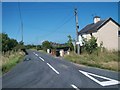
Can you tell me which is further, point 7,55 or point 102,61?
point 7,55

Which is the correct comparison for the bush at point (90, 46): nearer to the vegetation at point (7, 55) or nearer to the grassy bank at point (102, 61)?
the grassy bank at point (102, 61)

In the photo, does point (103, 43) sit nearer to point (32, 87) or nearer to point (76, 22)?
point (76, 22)

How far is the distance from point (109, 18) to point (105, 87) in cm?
3303

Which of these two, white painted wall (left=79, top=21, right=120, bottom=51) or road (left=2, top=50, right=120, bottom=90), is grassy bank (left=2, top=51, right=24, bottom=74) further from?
white painted wall (left=79, top=21, right=120, bottom=51)

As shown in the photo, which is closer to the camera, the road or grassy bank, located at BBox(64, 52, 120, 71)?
the road

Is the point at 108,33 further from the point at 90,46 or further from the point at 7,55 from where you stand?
the point at 7,55

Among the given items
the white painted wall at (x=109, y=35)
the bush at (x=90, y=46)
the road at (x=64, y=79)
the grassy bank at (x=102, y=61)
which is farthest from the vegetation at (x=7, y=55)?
the white painted wall at (x=109, y=35)

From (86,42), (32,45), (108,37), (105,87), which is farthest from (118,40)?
(32,45)

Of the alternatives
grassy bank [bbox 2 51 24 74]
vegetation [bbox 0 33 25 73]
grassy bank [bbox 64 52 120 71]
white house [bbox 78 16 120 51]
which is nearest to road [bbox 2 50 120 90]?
grassy bank [bbox 64 52 120 71]

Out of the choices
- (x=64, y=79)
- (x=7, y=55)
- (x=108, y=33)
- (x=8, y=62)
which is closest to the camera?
(x=64, y=79)

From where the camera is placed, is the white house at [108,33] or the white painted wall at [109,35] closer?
the white house at [108,33]

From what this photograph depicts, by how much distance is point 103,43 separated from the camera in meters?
41.6

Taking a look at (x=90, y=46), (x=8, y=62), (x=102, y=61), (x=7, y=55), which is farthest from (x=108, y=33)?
(x=8, y=62)

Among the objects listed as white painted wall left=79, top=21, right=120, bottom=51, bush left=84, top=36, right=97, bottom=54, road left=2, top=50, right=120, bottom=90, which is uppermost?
white painted wall left=79, top=21, right=120, bottom=51
